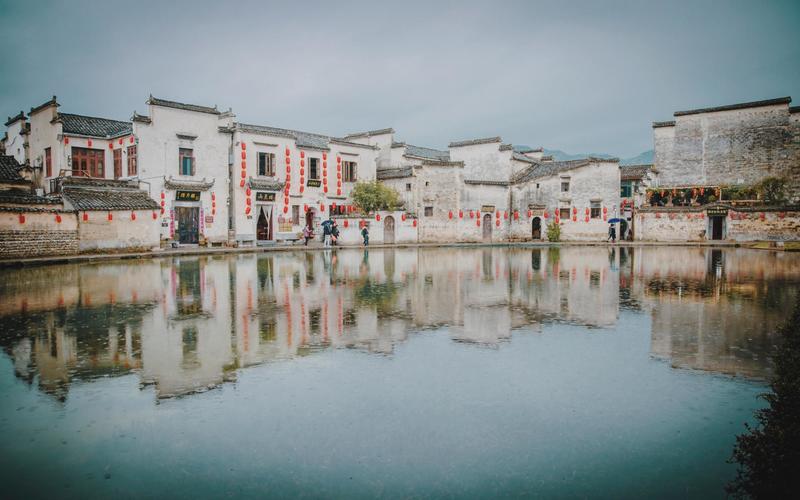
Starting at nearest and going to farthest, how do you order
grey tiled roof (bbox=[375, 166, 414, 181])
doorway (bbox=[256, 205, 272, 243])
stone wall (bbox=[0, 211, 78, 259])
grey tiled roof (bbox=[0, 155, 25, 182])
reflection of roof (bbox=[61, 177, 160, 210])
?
stone wall (bbox=[0, 211, 78, 259]), reflection of roof (bbox=[61, 177, 160, 210]), grey tiled roof (bbox=[0, 155, 25, 182]), doorway (bbox=[256, 205, 272, 243]), grey tiled roof (bbox=[375, 166, 414, 181])

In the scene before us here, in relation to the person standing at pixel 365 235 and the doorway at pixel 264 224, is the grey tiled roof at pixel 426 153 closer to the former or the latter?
the person standing at pixel 365 235

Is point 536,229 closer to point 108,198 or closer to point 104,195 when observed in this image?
point 108,198

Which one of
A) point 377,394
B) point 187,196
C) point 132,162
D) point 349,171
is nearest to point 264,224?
point 187,196

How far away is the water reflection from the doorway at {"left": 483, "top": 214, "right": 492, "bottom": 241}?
23.2 m

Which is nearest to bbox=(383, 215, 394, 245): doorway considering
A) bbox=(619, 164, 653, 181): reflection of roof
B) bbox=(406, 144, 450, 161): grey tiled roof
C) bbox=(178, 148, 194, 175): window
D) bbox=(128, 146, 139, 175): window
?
bbox=(406, 144, 450, 161): grey tiled roof

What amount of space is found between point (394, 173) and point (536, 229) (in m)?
12.6

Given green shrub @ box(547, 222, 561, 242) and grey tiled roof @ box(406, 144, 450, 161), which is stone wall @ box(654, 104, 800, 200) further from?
grey tiled roof @ box(406, 144, 450, 161)

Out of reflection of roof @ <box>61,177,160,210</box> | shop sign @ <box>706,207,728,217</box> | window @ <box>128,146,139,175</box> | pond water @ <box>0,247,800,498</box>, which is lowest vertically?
pond water @ <box>0,247,800,498</box>

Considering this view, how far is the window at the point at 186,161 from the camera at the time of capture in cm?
2933

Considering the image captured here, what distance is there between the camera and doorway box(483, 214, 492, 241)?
41469 millimetres

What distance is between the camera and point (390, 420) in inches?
193

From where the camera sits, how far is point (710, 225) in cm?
3766

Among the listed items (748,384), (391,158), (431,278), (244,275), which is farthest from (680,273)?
(391,158)

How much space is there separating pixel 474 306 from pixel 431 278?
16.5 feet
